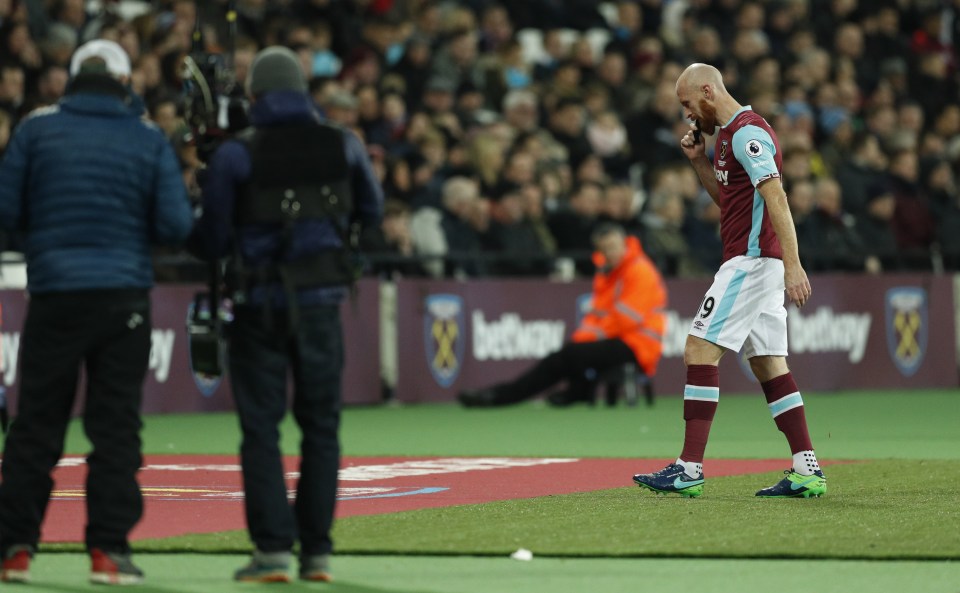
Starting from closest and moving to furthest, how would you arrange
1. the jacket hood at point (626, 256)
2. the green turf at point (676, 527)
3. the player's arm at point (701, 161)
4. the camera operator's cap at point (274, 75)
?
the camera operator's cap at point (274, 75) < the green turf at point (676, 527) < the player's arm at point (701, 161) < the jacket hood at point (626, 256)

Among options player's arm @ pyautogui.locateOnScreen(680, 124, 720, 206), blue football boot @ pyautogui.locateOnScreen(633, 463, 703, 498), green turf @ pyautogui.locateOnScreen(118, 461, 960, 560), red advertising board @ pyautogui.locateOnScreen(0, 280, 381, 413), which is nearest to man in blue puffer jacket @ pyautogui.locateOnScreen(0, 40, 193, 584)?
green turf @ pyautogui.locateOnScreen(118, 461, 960, 560)

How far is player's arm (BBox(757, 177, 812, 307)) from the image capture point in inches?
373

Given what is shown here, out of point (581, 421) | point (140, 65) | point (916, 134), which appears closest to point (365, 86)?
point (140, 65)

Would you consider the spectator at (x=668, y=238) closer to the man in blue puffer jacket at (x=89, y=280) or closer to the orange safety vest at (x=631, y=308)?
the orange safety vest at (x=631, y=308)

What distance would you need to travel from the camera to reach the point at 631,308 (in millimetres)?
19062

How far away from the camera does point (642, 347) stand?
757 inches

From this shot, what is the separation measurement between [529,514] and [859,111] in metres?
19.1

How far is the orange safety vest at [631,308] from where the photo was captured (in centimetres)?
1884

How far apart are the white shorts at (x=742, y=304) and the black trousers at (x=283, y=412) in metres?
3.30

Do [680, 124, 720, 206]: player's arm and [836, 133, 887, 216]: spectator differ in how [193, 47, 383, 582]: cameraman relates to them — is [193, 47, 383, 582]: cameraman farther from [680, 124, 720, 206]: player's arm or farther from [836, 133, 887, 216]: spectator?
[836, 133, 887, 216]: spectator

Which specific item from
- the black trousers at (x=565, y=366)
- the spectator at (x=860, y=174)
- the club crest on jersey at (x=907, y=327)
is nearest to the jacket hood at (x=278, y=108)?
the black trousers at (x=565, y=366)

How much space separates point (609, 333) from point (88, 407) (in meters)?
12.3

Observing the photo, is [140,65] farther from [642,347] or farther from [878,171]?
[878,171]

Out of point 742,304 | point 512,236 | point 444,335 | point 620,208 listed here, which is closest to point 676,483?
point 742,304
